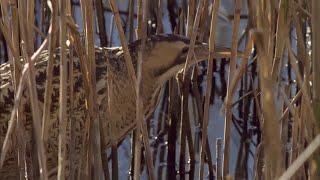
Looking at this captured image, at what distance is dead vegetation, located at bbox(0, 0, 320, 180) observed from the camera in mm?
1448

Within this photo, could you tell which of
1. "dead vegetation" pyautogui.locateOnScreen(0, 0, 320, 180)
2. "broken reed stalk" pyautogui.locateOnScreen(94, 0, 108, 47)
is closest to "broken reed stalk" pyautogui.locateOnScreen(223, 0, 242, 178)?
"dead vegetation" pyautogui.locateOnScreen(0, 0, 320, 180)

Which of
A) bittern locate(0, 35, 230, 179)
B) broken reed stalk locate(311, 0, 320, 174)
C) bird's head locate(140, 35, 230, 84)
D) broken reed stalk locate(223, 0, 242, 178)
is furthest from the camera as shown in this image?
bird's head locate(140, 35, 230, 84)

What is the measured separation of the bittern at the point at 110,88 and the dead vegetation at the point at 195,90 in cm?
7

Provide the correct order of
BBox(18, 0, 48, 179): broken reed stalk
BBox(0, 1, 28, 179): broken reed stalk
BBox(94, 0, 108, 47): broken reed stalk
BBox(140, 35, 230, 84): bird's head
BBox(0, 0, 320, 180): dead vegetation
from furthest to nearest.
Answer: BBox(94, 0, 108, 47): broken reed stalk < BBox(140, 35, 230, 84): bird's head < BBox(0, 1, 28, 179): broken reed stalk < BBox(18, 0, 48, 179): broken reed stalk < BBox(0, 0, 320, 180): dead vegetation

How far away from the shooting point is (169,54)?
2859 mm

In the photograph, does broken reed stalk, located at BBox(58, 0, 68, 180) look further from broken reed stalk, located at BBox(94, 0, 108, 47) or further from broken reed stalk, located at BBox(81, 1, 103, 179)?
broken reed stalk, located at BBox(94, 0, 108, 47)

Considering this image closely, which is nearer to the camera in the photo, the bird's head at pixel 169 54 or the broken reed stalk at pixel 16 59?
the broken reed stalk at pixel 16 59

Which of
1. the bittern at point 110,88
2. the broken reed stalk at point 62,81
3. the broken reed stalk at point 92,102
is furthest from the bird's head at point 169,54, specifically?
the broken reed stalk at point 62,81

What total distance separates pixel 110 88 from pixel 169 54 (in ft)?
1.76

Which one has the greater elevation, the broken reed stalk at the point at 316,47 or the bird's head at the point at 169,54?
the broken reed stalk at the point at 316,47

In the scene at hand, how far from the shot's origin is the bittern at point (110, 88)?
248 centimetres

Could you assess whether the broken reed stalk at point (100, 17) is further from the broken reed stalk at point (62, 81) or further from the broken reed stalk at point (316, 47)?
the broken reed stalk at point (316, 47)

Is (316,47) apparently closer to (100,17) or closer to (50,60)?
(50,60)

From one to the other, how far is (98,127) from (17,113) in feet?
0.77
